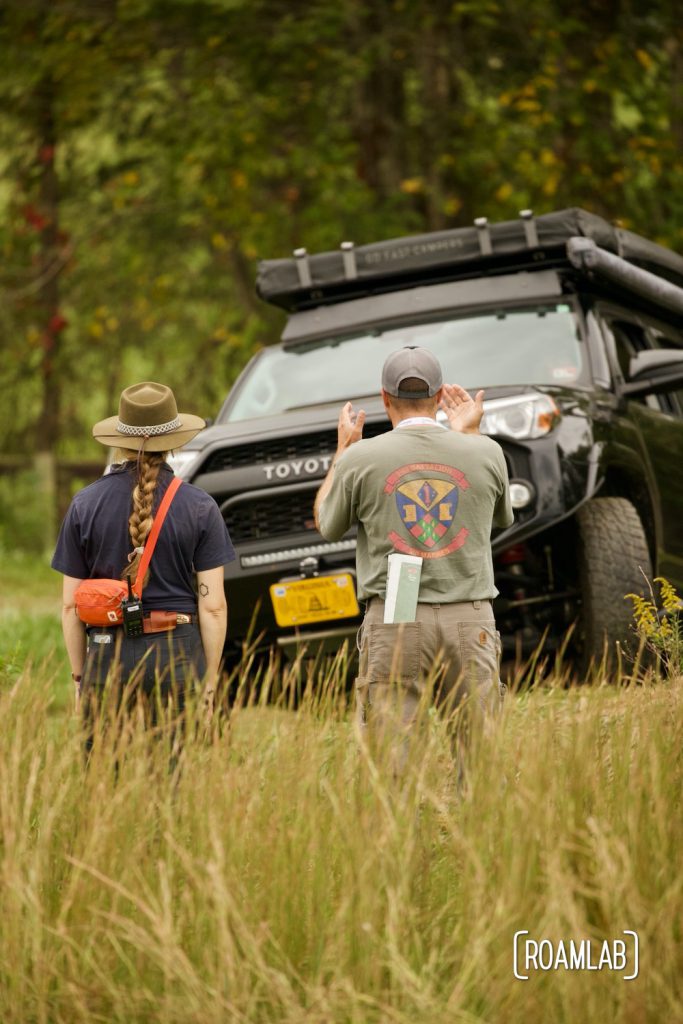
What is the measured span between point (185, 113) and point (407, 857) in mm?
13975

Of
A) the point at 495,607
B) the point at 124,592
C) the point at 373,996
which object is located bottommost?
the point at 373,996

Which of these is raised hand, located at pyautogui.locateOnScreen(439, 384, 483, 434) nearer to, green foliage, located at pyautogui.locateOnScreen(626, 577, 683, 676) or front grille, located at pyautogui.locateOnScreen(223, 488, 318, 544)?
green foliage, located at pyautogui.locateOnScreen(626, 577, 683, 676)

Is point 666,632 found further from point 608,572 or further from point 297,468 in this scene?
point 297,468

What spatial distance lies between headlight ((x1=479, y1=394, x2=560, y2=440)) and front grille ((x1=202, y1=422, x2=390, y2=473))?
0.50 metres

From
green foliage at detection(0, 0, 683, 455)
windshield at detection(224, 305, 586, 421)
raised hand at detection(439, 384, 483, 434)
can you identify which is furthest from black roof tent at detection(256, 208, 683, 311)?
green foliage at detection(0, 0, 683, 455)

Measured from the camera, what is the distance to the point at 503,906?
334cm

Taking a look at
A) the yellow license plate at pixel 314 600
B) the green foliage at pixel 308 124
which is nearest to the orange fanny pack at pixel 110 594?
the yellow license plate at pixel 314 600

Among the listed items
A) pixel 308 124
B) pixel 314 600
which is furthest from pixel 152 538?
pixel 308 124

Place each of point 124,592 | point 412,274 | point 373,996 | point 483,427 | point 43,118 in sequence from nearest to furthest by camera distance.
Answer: point 373,996 < point 124,592 < point 483,427 < point 412,274 < point 43,118

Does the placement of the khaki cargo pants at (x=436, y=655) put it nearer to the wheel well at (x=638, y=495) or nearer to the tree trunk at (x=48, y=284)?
the wheel well at (x=638, y=495)

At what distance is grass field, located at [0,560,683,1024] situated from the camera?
328 centimetres

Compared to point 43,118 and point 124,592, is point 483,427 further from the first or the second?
point 43,118

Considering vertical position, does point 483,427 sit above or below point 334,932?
above

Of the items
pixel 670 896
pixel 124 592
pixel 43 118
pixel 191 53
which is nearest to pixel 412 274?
pixel 124 592
